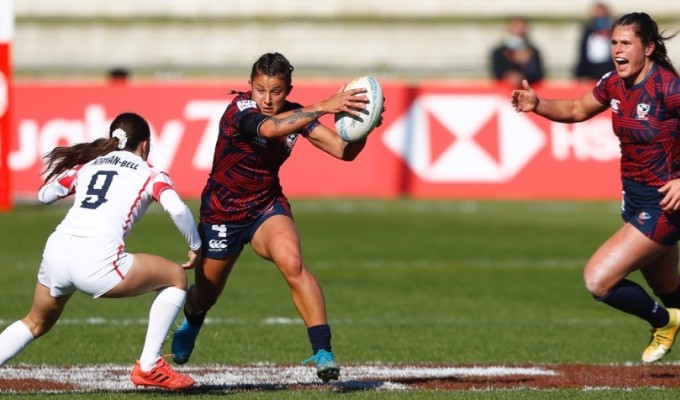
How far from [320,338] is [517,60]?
611 inches

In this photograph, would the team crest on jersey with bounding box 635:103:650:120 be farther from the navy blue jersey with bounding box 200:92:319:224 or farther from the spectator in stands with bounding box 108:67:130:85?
the spectator in stands with bounding box 108:67:130:85

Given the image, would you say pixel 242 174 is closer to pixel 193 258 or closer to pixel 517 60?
pixel 193 258

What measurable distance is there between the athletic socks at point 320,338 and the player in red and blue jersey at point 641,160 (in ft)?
5.43

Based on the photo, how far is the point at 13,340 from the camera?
7676 millimetres

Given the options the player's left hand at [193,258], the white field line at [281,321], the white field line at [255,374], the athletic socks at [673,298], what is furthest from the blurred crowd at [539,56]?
the player's left hand at [193,258]

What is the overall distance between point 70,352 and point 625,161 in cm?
392

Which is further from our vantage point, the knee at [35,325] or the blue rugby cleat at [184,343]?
the blue rugby cleat at [184,343]

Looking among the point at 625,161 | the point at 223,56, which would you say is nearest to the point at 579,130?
the point at 625,161

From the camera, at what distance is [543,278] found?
1382 cm

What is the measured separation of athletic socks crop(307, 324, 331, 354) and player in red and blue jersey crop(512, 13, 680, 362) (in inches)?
65.1

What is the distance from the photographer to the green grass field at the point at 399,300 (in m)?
9.68

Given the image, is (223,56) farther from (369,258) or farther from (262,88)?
(262,88)

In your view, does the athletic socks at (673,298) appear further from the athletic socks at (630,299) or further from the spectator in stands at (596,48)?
the spectator in stands at (596,48)

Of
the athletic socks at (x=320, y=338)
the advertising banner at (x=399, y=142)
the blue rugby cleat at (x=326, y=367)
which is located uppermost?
the athletic socks at (x=320, y=338)
